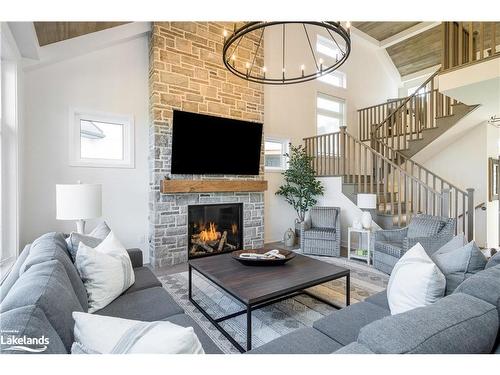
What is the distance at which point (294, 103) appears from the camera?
5758 mm

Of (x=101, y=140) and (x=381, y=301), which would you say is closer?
(x=381, y=301)

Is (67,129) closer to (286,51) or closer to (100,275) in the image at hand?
(100,275)

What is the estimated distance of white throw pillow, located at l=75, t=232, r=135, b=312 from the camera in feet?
5.65

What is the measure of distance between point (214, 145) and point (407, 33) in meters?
6.12

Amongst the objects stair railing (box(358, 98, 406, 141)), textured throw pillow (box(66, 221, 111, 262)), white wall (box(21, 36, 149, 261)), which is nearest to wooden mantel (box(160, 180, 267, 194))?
white wall (box(21, 36, 149, 261))

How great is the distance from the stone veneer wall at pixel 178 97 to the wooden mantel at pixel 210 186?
0.16 meters

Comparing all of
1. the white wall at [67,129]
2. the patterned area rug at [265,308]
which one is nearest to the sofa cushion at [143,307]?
the patterned area rug at [265,308]

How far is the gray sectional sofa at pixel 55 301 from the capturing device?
2.87 ft

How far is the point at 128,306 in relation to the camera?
1.74 meters

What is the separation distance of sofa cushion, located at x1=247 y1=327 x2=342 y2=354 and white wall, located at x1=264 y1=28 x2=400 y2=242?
397 centimetres

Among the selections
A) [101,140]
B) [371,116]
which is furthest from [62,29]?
[371,116]

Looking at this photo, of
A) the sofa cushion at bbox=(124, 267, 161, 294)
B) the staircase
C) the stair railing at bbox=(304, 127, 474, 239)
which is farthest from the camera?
the staircase

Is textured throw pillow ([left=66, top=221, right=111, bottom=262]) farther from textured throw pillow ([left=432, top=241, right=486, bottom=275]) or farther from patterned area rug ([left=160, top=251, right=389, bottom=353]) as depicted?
textured throw pillow ([left=432, top=241, right=486, bottom=275])
